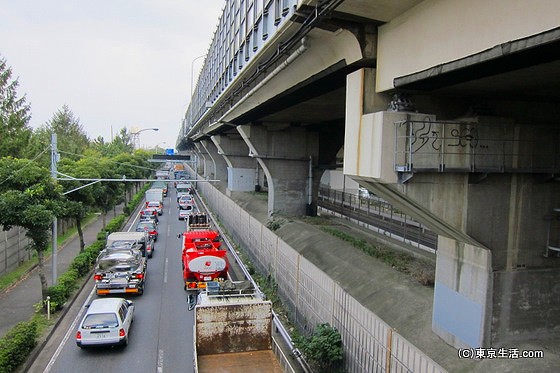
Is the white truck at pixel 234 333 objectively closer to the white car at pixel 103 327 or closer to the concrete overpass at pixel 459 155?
the white car at pixel 103 327

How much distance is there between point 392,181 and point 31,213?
12598 mm

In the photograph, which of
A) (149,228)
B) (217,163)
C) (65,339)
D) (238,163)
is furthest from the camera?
(217,163)

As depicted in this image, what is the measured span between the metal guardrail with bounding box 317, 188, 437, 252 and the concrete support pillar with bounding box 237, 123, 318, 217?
8.90ft

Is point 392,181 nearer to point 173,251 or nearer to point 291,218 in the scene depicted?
point 291,218

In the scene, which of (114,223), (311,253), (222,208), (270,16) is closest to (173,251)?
(114,223)

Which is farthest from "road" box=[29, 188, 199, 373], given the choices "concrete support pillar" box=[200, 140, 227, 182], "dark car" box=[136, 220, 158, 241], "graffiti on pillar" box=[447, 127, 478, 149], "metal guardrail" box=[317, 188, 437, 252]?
"concrete support pillar" box=[200, 140, 227, 182]

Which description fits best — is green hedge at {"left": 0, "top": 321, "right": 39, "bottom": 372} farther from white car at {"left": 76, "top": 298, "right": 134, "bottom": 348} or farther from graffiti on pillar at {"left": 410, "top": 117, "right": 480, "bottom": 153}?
graffiti on pillar at {"left": 410, "top": 117, "right": 480, "bottom": 153}

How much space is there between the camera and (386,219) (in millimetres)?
22094

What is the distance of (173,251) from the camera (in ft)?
94.0

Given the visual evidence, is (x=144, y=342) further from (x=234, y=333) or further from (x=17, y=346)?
(x=234, y=333)

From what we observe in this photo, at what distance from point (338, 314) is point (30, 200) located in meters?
11.4

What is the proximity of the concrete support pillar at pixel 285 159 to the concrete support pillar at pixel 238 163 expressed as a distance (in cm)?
1567

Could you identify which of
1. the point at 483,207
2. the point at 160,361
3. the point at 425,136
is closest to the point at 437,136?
the point at 425,136

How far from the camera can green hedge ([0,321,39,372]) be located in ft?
35.6
